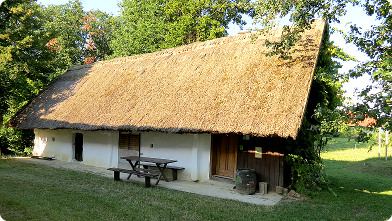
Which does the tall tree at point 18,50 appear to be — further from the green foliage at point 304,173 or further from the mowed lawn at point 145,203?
the green foliage at point 304,173

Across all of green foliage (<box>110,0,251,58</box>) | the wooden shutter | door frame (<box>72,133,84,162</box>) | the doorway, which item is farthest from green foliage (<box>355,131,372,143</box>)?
green foliage (<box>110,0,251,58</box>)

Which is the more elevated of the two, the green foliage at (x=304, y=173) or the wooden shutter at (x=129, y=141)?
the wooden shutter at (x=129, y=141)

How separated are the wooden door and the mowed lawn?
2134mm

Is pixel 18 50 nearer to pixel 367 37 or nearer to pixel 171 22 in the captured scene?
pixel 171 22

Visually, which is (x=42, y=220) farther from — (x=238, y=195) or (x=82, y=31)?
(x=82, y=31)

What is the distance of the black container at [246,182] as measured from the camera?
25.5 feet

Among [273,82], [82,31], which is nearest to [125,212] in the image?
[273,82]

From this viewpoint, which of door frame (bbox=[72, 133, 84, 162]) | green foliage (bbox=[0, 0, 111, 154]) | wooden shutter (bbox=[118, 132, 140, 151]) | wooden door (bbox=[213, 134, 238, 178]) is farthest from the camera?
door frame (bbox=[72, 133, 84, 162])

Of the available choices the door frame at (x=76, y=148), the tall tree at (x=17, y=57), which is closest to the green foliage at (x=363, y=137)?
the door frame at (x=76, y=148)

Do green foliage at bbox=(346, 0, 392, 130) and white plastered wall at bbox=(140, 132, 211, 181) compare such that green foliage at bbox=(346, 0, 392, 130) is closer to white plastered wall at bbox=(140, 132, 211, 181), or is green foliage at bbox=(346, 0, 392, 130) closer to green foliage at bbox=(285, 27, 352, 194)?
green foliage at bbox=(285, 27, 352, 194)

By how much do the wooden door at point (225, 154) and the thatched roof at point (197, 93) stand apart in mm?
1382

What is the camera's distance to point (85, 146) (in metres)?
13.0

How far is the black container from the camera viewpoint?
776cm

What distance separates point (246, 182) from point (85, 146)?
843cm
